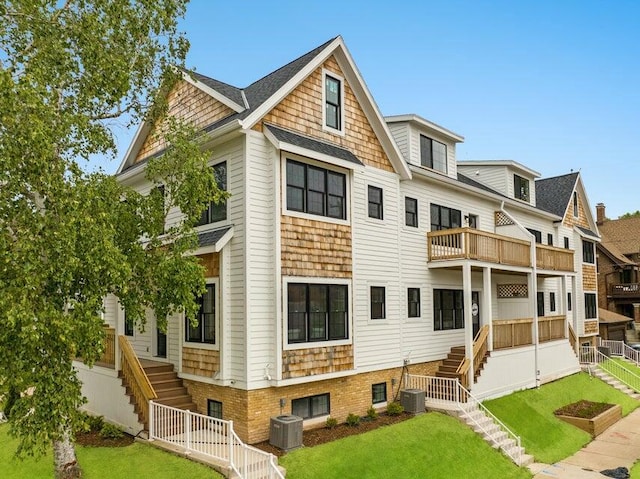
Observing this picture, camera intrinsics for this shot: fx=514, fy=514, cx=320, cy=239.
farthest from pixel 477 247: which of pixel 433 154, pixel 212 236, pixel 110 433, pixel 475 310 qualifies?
pixel 110 433

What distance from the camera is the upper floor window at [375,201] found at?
56.4ft

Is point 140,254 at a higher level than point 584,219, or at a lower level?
lower

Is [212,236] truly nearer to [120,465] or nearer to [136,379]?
[136,379]

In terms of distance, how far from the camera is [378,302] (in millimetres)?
17094

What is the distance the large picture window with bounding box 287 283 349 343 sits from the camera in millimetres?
13867

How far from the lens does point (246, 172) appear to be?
13.5 metres

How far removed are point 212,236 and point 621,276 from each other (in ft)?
139

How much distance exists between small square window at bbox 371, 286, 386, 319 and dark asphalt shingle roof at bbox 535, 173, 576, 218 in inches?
707

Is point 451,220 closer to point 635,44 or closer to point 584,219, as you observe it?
point 635,44

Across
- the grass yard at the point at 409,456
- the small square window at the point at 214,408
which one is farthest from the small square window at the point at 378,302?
the small square window at the point at 214,408

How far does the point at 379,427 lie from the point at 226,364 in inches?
192

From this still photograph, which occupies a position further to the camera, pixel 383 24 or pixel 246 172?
pixel 383 24

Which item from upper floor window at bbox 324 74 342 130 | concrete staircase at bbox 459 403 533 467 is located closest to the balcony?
concrete staircase at bbox 459 403 533 467

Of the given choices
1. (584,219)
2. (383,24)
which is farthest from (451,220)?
(584,219)
